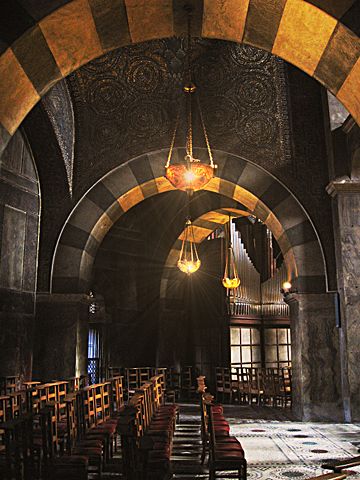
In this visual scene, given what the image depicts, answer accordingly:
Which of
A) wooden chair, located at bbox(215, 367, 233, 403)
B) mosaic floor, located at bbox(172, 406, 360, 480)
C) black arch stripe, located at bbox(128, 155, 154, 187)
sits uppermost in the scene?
black arch stripe, located at bbox(128, 155, 154, 187)

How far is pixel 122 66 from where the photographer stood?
30.9ft

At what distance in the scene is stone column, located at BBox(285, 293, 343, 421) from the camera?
9125mm

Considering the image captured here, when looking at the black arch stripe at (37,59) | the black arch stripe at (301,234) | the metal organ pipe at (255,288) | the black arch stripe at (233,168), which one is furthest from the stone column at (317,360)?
the black arch stripe at (37,59)

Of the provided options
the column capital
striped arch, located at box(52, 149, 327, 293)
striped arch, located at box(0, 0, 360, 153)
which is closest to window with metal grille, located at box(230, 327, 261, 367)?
striped arch, located at box(52, 149, 327, 293)

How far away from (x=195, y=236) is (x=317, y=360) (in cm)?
653

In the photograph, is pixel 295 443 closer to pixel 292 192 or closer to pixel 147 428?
pixel 147 428

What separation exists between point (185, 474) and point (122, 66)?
705 centimetres

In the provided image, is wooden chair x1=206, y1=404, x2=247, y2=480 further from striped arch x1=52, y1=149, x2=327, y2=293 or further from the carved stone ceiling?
the carved stone ceiling

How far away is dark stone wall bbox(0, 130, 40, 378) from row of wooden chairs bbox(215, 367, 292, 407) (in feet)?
19.0

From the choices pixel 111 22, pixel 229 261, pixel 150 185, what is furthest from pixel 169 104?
pixel 229 261

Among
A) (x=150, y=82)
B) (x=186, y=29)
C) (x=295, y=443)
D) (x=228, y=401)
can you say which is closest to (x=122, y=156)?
(x=150, y=82)

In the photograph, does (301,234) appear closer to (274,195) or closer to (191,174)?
(274,195)

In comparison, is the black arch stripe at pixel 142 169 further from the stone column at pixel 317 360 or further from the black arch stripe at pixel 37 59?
the black arch stripe at pixel 37 59

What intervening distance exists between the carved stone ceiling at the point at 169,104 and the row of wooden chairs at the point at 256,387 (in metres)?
5.45
